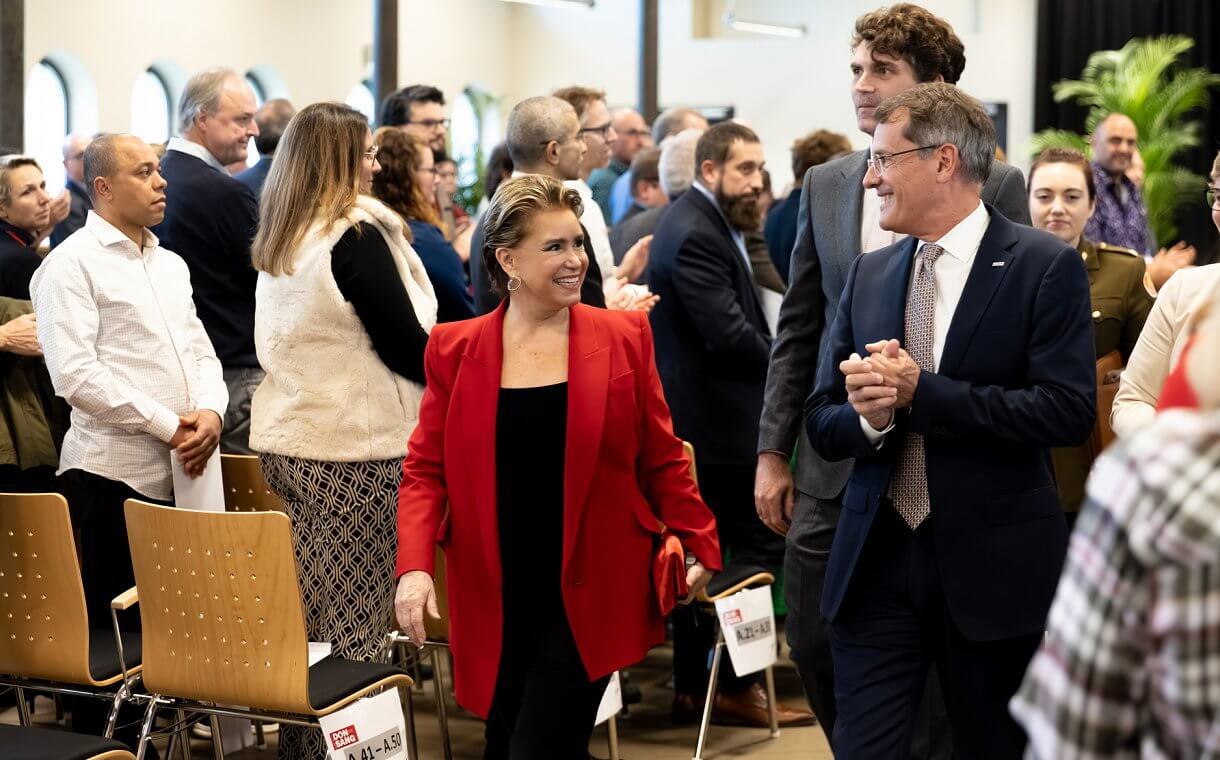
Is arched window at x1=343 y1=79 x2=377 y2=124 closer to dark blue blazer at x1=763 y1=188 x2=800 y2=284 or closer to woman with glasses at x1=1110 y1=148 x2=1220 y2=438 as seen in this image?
dark blue blazer at x1=763 y1=188 x2=800 y2=284

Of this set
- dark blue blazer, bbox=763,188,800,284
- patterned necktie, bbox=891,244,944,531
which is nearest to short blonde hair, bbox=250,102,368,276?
patterned necktie, bbox=891,244,944,531

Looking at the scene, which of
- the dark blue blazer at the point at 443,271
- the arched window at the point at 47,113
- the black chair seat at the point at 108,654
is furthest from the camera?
the arched window at the point at 47,113

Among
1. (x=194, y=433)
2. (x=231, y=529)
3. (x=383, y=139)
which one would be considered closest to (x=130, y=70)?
(x=383, y=139)

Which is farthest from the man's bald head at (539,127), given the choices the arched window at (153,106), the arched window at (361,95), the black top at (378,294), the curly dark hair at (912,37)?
the arched window at (361,95)

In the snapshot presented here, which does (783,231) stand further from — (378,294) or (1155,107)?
(1155,107)

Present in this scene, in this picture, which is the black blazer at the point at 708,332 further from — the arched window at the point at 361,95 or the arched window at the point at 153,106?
the arched window at the point at 361,95

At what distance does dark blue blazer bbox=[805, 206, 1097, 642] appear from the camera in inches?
102

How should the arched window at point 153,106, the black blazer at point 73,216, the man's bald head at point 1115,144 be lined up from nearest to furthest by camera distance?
the black blazer at point 73,216
the man's bald head at point 1115,144
the arched window at point 153,106

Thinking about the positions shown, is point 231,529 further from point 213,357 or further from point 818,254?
point 818,254

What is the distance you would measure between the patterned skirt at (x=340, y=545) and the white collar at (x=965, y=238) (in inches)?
68.4

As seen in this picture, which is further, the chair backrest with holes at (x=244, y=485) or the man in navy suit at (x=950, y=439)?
the chair backrest with holes at (x=244, y=485)

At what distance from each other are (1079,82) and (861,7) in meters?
2.46

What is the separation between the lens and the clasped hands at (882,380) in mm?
2580

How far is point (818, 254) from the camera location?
3.32 meters
